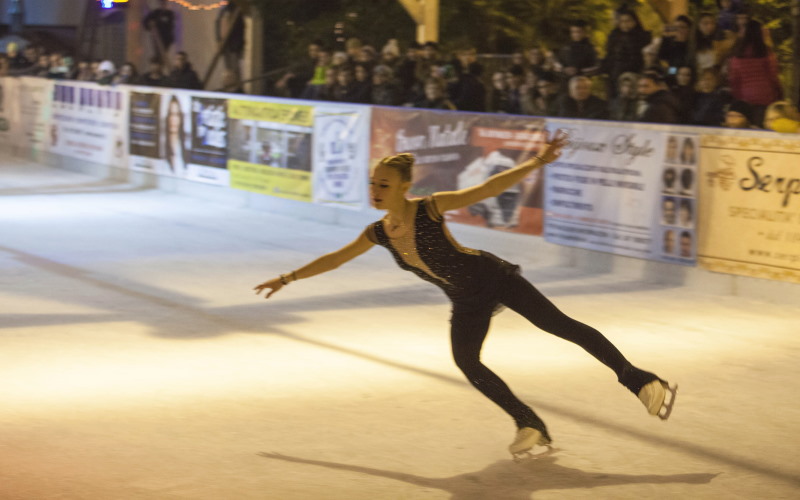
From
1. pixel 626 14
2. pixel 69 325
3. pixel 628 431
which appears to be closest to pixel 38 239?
pixel 69 325

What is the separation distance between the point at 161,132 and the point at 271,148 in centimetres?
317

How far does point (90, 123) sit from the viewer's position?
67.9ft

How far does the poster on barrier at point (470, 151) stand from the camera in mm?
12133

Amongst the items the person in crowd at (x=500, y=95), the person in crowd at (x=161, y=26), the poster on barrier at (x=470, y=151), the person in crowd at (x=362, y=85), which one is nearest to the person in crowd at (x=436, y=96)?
the poster on barrier at (x=470, y=151)

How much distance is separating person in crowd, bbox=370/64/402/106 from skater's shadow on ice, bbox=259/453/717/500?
9652mm

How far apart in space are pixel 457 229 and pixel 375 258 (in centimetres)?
126

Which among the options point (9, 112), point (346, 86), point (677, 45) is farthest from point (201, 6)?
point (677, 45)

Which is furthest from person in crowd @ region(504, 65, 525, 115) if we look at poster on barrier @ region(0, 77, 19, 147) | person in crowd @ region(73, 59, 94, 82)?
poster on barrier @ region(0, 77, 19, 147)

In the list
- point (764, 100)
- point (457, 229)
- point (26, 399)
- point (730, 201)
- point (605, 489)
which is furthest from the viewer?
point (457, 229)

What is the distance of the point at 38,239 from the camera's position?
1342 cm

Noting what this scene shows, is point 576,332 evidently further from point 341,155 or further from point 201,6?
point 201,6

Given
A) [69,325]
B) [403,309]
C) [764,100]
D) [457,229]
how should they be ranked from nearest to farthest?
[69,325] → [403,309] → [764,100] → [457,229]

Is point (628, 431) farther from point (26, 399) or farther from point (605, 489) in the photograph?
point (26, 399)

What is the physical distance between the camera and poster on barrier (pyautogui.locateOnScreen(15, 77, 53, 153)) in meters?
22.2
